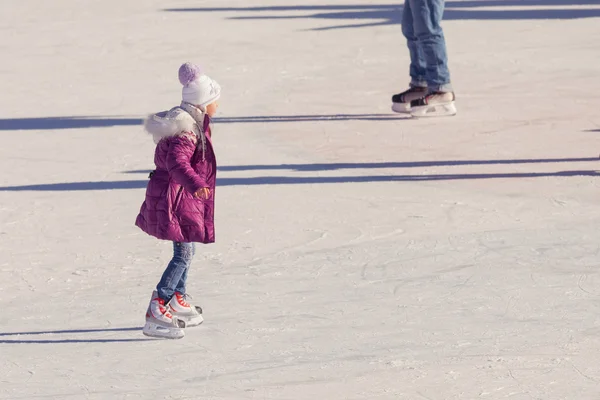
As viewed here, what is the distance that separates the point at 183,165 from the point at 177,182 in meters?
0.08

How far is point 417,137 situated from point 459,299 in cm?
360

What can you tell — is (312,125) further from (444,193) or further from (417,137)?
(444,193)

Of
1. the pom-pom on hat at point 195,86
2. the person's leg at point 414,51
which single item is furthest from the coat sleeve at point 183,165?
the person's leg at point 414,51

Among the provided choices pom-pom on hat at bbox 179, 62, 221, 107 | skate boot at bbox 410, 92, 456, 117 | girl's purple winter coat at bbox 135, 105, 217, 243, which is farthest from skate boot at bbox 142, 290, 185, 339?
skate boot at bbox 410, 92, 456, 117

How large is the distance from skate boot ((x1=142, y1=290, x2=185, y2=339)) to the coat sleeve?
0.56 meters

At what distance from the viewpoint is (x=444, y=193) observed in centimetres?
841

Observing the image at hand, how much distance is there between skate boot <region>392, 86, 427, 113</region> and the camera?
10.7 meters

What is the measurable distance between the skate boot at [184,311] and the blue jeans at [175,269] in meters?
0.05

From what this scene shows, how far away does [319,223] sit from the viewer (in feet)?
25.6

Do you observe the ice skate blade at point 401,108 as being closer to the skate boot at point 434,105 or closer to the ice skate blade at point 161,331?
the skate boot at point 434,105

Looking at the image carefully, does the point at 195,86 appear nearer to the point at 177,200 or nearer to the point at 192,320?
the point at 177,200

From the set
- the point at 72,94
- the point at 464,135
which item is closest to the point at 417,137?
the point at 464,135

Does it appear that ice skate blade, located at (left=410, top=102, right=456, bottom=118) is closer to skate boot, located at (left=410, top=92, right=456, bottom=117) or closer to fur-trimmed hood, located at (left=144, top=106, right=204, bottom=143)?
skate boot, located at (left=410, top=92, right=456, bottom=117)

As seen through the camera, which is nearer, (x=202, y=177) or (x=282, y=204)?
(x=202, y=177)
